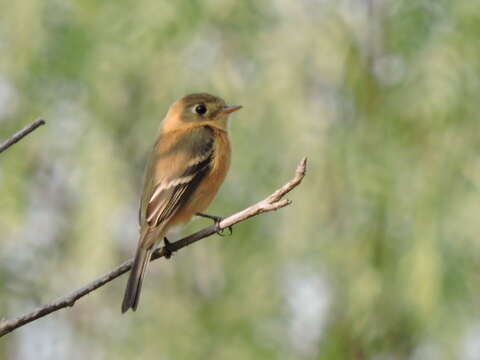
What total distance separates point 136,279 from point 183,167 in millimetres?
1256

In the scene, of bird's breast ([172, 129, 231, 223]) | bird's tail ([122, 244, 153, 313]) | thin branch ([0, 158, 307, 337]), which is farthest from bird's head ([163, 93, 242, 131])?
thin branch ([0, 158, 307, 337])

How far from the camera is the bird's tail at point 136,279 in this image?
147 inches

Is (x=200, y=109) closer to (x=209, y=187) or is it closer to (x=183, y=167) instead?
(x=183, y=167)

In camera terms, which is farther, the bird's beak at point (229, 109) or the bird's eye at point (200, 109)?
the bird's eye at point (200, 109)

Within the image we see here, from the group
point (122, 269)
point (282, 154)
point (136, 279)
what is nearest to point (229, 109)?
point (282, 154)

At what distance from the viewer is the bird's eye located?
5.64m

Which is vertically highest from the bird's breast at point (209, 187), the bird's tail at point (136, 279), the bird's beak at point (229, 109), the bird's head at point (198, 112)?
the bird's head at point (198, 112)

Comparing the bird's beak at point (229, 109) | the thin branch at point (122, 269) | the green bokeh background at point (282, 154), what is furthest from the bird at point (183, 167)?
the thin branch at point (122, 269)

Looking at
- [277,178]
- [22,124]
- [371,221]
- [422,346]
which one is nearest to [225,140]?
[277,178]

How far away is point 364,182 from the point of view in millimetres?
5332

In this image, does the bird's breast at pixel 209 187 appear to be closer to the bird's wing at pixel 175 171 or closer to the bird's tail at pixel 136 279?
the bird's wing at pixel 175 171

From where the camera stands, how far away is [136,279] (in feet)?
12.6

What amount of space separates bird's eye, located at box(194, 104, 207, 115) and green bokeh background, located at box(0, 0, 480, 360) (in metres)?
0.29

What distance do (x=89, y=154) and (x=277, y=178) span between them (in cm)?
134
